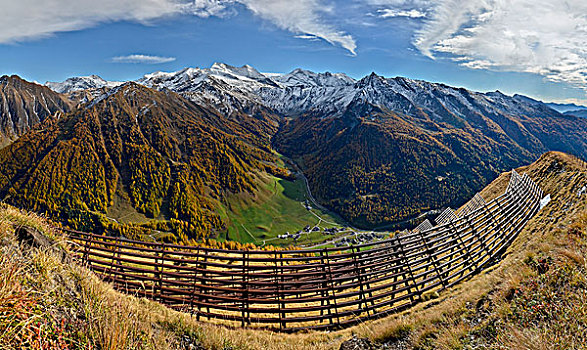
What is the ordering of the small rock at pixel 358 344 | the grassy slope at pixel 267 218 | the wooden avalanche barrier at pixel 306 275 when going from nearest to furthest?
1. the small rock at pixel 358 344
2. the wooden avalanche barrier at pixel 306 275
3. the grassy slope at pixel 267 218

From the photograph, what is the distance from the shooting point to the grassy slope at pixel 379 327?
4.35 m

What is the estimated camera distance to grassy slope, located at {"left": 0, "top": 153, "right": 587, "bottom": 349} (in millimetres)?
4352

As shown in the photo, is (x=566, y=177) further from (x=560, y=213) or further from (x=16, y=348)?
(x=16, y=348)

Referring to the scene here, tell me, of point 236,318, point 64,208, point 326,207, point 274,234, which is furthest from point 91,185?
point 236,318

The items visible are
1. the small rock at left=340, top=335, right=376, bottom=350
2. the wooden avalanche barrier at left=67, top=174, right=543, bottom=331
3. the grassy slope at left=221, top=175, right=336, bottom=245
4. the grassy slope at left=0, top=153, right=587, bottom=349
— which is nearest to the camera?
the grassy slope at left=0, top=153, right=587, bottom=349

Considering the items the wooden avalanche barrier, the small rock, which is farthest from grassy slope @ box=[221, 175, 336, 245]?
the small rock

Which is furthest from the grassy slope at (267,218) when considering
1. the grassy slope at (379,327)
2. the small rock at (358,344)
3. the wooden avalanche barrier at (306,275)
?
the small rock at (358,344)

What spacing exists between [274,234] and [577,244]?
143 meters

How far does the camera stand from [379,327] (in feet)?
25.5

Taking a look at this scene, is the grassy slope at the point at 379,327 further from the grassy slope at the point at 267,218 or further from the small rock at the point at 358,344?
the grassy slope at the point at 267,218

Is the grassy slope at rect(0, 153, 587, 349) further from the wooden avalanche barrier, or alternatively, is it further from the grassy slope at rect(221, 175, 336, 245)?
the grassy slope at rect(221, 175, 336, 245)

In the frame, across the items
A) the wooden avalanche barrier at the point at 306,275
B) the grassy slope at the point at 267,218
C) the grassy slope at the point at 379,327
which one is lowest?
the grassy slope at the point at 267,218

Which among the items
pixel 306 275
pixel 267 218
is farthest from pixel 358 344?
pixel 267 218

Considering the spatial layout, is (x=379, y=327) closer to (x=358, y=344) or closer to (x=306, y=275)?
(x=358, y=344)
